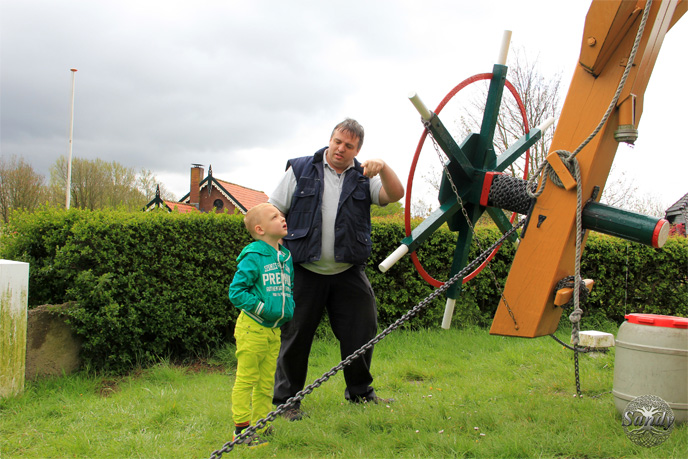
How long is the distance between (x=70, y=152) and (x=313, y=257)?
73.7ft

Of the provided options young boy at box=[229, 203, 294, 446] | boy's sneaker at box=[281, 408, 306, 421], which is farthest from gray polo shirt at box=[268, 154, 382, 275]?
boy's sneaker at box=[281, 408, 306, 421]

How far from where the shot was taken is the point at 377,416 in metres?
3.15

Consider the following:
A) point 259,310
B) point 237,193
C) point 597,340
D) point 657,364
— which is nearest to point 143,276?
point 259,310

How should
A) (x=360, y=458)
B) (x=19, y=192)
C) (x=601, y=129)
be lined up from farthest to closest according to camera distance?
(x=19, y=192) < (x=360, y=458) < (x=601, y=129)

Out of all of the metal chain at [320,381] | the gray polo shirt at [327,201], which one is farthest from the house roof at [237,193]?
the metal chain at [320,381]

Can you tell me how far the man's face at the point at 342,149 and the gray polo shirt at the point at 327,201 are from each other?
8 centimetres

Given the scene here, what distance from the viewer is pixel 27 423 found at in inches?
139

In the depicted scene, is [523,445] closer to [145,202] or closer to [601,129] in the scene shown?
[601,129]

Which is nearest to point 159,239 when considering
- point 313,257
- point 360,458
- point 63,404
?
point 63,404

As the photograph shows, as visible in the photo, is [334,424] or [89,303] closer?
[334,424]

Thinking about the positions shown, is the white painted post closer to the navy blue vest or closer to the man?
the man

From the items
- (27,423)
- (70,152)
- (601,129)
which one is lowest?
(27,423)

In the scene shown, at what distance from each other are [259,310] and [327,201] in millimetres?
921

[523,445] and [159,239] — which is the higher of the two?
[159,239]
